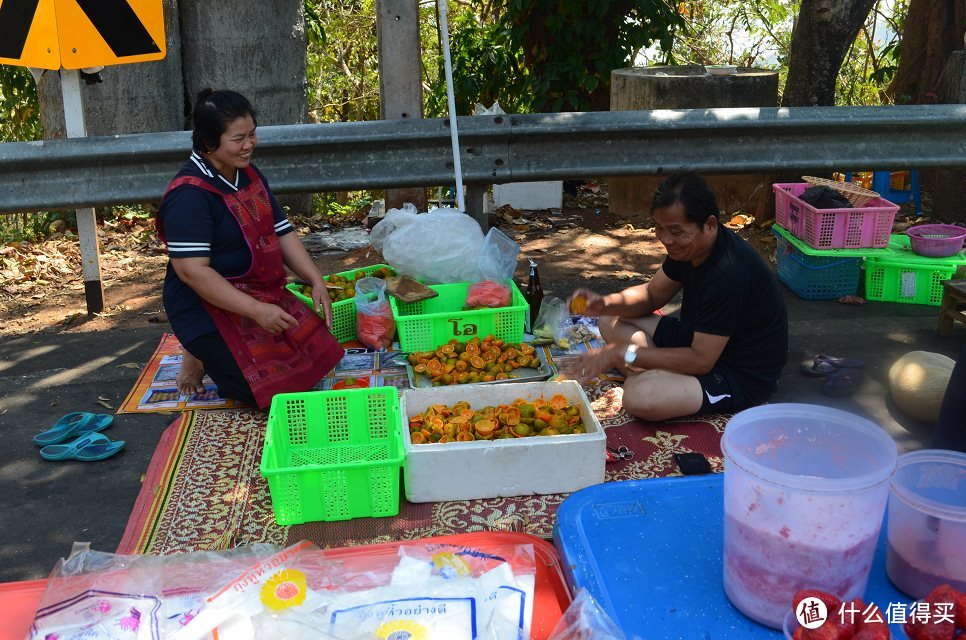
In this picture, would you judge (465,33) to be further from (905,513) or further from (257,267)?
(905,513)

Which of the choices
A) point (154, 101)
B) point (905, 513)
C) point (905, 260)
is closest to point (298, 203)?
point (154, 101)

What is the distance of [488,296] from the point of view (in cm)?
443

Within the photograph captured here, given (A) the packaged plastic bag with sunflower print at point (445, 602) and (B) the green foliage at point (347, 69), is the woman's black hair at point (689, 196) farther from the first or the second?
(B) the green foliage at point (347, 69)

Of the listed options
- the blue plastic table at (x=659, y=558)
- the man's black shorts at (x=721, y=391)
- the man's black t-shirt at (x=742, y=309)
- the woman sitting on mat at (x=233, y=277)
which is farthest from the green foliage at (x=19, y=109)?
the blue plastic table at (x=659, y=558)

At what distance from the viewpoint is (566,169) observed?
16.5ft

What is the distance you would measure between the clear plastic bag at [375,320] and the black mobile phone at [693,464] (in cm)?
172

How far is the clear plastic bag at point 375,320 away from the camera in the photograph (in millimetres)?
4539

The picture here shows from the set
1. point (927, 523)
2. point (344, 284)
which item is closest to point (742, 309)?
point (927, 523)

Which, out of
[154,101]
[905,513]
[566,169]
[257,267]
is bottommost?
[905,513]

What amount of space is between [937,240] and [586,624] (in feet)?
12.3

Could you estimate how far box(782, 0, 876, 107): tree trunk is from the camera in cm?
630

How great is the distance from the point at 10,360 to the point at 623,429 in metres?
3.07

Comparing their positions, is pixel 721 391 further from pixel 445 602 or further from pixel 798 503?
pixel 445 602

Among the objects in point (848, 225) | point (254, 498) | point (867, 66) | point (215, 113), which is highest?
point (867, 66)
